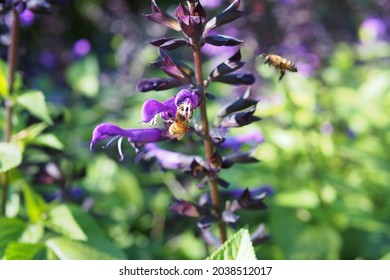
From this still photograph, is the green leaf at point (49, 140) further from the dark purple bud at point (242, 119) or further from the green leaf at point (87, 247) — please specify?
the dark purple bud at point (242, 119)

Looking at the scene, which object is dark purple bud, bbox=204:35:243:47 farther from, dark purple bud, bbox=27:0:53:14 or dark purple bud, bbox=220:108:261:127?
dark purple bud, bbox=27:0:53:14

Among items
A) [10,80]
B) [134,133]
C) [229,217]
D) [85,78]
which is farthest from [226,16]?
[85,78]

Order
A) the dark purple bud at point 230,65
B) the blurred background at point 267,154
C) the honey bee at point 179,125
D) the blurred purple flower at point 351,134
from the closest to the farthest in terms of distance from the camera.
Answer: the honey bee at point 179,125, the dark purple bud at point 230,65, the blurred background at point 267,154, the blurred purple flower at point 351,134

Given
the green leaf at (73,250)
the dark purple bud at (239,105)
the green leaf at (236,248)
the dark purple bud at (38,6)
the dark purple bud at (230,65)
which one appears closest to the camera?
the green leaf at (236,248)

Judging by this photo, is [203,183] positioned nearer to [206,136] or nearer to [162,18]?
[206,136]

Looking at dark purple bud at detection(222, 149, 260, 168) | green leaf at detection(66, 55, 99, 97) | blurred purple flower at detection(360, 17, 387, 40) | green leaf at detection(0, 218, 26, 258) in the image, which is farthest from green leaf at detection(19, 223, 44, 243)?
blurred purple flower at detection(360, 17, 387, 40)

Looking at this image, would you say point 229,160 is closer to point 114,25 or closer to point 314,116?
point 314,116

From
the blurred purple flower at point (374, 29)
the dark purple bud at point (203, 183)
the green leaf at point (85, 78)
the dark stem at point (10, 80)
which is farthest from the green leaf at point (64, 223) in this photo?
the blurred purple flower at point (374, 29)
